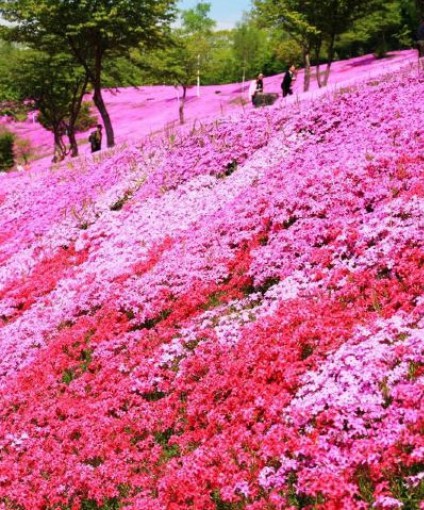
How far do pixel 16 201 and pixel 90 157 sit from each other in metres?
6.40

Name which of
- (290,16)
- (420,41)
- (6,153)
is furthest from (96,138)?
(6,153)

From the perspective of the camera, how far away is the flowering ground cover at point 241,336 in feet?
26.8

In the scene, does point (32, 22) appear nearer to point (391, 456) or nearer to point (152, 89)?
point (391, 456)

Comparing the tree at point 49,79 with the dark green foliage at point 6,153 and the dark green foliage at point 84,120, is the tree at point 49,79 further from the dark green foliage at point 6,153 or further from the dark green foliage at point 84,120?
the dark green foliage at point 84,120

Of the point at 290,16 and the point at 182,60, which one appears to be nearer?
the point at 290,16

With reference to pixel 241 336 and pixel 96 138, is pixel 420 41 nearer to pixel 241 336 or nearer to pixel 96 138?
pixel 96 138

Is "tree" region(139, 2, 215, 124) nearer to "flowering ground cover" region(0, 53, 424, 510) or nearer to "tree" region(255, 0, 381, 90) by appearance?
"tree" region(255, 0, 381, 90)

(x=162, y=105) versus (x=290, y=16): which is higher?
(x=290, y=16)

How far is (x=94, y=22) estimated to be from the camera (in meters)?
36.6

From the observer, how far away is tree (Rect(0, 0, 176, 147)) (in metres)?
37.0

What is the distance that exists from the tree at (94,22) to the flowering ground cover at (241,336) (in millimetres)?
18311

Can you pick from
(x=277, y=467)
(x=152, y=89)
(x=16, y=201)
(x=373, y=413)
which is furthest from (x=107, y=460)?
(x=152, y=89)

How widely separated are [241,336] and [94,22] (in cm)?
3037

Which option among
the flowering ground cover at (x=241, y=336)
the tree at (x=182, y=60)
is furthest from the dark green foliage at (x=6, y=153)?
the flowering ground cover at (x=241, y=336)
